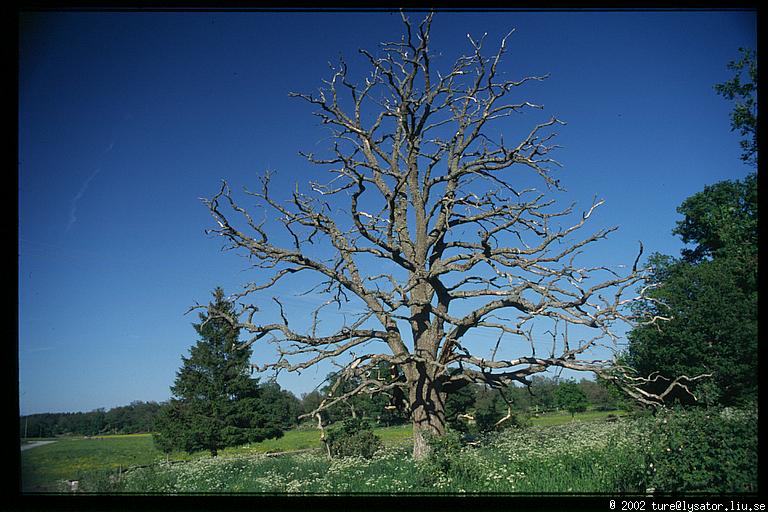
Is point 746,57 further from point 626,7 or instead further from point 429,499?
point 429,499

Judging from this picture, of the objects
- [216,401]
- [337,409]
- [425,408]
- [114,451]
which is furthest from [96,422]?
[425,408]

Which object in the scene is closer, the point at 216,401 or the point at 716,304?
the point at 716,304

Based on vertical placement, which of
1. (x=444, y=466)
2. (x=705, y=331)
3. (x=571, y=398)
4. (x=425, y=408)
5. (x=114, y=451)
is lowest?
(x=114, y=451)

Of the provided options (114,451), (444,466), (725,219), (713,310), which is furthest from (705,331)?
(114,451)

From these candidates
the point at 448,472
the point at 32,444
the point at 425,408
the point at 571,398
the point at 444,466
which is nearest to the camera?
the point at 448,472

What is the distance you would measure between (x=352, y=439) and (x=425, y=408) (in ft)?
5.11

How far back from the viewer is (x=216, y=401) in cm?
1257

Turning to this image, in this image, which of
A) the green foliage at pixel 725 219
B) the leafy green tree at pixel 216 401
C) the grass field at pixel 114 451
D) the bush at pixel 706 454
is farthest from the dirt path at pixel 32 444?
the green foliage at pixel 725 219

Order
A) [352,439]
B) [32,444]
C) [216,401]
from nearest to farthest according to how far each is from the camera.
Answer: [32,444], [352,439], [216,401]

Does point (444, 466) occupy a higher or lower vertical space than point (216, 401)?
lower

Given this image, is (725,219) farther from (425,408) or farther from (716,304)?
(425,408)

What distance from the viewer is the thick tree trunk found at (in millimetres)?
11789

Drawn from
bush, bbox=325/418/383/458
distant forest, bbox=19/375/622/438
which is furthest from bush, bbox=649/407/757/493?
bush, bbox=325/418/383/458
